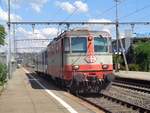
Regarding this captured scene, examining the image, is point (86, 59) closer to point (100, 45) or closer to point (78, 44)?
point (78, 44)

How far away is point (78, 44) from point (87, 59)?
90 centimetres

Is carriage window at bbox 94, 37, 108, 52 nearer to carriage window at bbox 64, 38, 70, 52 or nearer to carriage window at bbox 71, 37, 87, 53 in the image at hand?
carriage window at bbox 71, 37, 87, 53

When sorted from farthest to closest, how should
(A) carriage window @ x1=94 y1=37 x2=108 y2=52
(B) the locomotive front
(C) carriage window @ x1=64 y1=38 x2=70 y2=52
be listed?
(A) carriage window @ x1=94 y1=37 x2=108 y2=52 → (C) carriage window @ x1=64 y1=38 x2=70 y2=52 → (B) the locomotive front

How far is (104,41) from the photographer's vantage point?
24.6 meters

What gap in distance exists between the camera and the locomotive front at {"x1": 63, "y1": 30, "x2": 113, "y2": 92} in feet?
77.9

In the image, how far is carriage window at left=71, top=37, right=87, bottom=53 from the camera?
24375mm

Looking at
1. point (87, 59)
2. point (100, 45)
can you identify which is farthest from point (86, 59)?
point (100, 45)

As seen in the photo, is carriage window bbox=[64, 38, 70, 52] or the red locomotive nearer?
the red locomotive

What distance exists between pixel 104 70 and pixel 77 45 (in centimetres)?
185

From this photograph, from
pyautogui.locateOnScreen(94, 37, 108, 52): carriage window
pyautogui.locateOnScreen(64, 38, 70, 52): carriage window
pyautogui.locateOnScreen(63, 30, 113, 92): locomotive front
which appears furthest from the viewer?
pyautogui.locateOnScreen(94, 37, 108, 52): carriage window

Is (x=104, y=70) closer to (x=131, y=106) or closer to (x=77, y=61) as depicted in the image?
(x=77, y=61)

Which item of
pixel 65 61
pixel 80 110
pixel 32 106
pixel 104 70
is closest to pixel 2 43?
pixel 65 61

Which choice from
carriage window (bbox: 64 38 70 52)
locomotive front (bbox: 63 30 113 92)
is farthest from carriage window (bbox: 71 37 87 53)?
carriage window (bbox: 64 38 70 52)

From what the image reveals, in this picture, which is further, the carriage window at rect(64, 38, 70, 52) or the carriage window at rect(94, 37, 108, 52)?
the carriage window at rect(94, 37, 108, 52)
